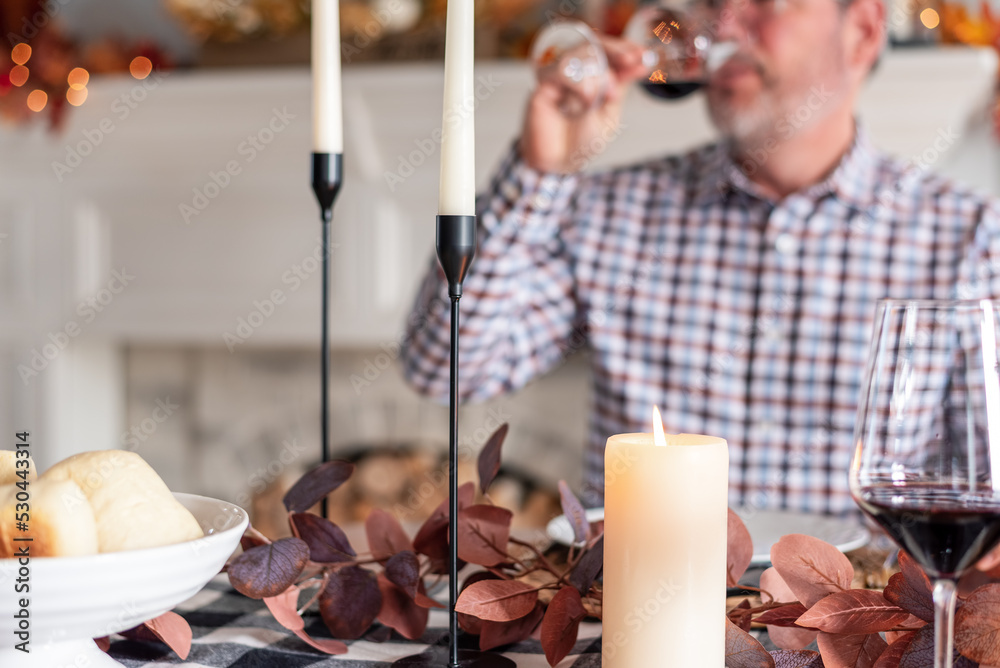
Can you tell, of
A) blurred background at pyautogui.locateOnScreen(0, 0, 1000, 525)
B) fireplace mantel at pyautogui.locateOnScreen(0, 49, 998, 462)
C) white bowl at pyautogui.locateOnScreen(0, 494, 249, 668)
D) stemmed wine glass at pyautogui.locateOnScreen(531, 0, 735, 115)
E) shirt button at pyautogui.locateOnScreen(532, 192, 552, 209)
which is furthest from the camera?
blurred background at pyautogui.locateOnScreen(0, 0, 1000, 525)

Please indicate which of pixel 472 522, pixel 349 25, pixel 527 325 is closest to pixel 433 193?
pixel 349 25

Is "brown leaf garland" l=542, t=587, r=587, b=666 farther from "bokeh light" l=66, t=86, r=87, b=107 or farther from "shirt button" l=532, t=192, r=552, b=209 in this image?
"bokeh light" l=66, t=86, r=87, b=107

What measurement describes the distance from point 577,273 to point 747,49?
44 centimetres

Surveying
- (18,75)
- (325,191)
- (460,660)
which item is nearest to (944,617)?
(460,660)

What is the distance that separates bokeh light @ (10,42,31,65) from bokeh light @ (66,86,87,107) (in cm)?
12

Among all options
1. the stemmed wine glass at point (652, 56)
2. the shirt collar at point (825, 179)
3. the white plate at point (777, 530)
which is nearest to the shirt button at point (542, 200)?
the stemmed wine glass at point (652, 56)

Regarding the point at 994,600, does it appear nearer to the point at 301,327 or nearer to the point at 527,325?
the point at 527,325

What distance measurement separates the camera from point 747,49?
54.6 inches

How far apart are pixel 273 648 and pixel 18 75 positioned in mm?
2235

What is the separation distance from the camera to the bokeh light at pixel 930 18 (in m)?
1.84

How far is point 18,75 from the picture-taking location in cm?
228

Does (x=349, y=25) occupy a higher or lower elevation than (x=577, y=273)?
higher

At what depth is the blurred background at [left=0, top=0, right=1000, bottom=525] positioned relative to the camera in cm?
209

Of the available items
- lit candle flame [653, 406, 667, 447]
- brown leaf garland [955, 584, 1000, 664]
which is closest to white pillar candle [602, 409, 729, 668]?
lit candle flame [653, 406, 667, 447]
